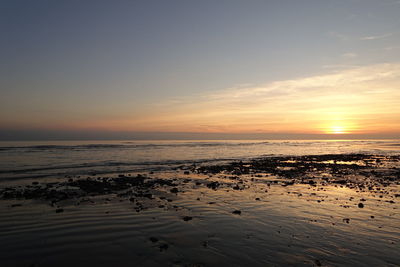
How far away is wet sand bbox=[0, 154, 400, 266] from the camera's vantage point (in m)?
7.80

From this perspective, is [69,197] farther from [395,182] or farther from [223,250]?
[395,182]

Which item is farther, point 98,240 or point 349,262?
point 98,240

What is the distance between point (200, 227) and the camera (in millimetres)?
10758

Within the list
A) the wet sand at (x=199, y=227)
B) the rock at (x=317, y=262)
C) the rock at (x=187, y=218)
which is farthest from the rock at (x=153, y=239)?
the rock at (x=317, y=262)

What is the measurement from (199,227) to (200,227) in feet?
0.14

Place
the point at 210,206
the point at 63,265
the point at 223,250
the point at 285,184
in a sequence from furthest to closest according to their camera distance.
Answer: the point at 285,184, the point at 210,206, the point at 223,250, the point at 63,265

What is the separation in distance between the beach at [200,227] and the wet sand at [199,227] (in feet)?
0.12

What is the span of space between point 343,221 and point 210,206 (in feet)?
22.3

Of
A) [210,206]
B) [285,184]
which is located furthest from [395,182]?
[210,206]

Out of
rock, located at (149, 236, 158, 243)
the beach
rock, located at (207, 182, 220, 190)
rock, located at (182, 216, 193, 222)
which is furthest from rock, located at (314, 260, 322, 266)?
rock, located at (207, 182, 220, 190)

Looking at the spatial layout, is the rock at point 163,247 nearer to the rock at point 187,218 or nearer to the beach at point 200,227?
the beach at point 200,227

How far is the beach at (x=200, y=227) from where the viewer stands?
7.80 metres

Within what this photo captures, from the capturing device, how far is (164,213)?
1286cm

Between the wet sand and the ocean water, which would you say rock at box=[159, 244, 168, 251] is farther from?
the ocean water
